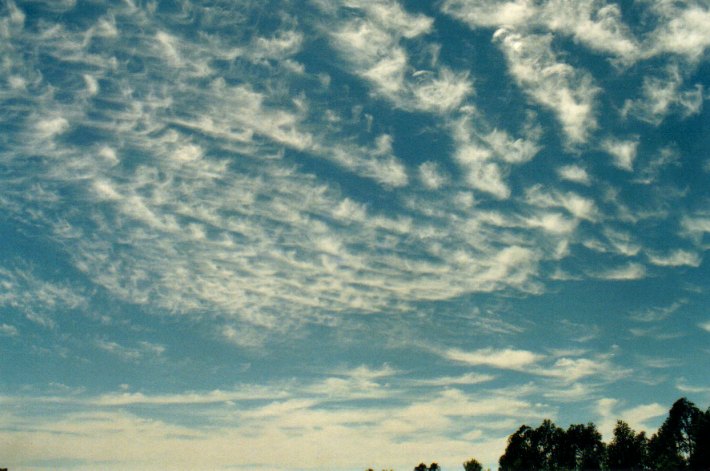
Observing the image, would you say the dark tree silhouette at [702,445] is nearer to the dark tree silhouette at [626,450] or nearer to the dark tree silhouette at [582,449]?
the dark tree silhouette at [626,450]

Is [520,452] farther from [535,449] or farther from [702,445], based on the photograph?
[702,445]

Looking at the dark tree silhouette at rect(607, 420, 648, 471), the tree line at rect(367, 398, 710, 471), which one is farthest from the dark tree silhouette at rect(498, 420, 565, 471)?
the dark tree silhouette at rect(607, 420, 648, 471)

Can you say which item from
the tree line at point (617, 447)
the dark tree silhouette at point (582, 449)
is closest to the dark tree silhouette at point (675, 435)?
the tree line at point (617, 447)

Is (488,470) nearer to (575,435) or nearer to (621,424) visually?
(575,435)

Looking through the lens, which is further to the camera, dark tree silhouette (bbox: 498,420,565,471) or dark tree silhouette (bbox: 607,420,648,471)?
dark tree silhouette (bbox: 498,420,565,471)

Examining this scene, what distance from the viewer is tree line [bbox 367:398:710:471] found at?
5133 inches

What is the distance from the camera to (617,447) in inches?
6171

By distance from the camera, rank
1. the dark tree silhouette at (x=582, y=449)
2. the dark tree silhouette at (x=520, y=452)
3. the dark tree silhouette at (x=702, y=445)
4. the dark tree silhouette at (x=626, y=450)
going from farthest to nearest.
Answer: the dark tree silhouette at (x=520, y=452)
the dark tree silhouette at (x=582, y=449)
the dark tree silhouette at (x=626, y=450)
the dark tree silhouette at (x=702, y=445)

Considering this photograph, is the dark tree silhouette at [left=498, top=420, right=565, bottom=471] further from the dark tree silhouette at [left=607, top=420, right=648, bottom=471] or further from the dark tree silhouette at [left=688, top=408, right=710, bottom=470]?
the dark tree silhouette at [left=688, top=408, right=710, bottom=470]

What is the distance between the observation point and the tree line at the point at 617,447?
130 metres

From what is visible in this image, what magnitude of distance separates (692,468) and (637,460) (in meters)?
25.7

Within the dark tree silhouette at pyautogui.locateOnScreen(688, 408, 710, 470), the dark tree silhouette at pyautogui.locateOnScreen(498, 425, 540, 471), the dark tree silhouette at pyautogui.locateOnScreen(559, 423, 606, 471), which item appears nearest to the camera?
the dark tree silhouette at pyautogui.locateOnScreen(688, 408, 710, 470)

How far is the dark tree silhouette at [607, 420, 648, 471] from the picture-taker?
151m

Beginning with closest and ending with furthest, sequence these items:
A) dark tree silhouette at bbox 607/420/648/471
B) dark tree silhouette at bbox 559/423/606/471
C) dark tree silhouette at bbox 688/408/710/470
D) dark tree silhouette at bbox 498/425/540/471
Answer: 1. dark tree silhouette at bbox 688/408/710/470
2. dark tree silhouette at bbox 607/420/648/471
3. dark tree silhouette at bbox 559/423/606/471
4. dark tree silhouette at bbox 498/425/540/471
